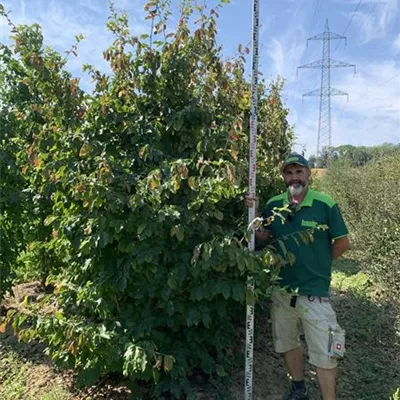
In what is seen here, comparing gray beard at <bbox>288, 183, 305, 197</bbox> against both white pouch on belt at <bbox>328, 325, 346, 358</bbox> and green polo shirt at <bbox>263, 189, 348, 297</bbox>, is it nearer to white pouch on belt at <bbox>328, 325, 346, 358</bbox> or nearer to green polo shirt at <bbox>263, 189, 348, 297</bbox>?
green polo shirt at <bbox>263, 189, 348, 297</bbox>

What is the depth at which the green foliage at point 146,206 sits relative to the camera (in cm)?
272

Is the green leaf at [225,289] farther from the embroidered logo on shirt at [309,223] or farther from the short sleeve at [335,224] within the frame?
the short sleeve at [335,224]

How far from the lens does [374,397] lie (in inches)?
145

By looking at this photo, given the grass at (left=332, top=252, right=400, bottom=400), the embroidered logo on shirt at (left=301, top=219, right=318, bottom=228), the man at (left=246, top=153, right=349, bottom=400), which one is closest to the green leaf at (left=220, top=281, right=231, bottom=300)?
the man at (left=246, top=153, right=349, bottom=400)

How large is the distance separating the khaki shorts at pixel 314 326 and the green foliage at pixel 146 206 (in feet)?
1.68

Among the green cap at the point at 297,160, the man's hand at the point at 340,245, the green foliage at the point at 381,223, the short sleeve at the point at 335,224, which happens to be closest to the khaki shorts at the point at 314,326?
the man's hand at the point at 340,245

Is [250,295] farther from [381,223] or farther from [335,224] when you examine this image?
[381,223]

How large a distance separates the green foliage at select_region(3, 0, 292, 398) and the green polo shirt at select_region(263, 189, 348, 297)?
16.7 inches

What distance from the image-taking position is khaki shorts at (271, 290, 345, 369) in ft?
10.5

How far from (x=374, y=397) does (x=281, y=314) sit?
107 centimetres

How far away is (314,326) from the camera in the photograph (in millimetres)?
3271

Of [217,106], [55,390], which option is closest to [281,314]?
[217,106]

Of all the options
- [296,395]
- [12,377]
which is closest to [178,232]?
[296,395]

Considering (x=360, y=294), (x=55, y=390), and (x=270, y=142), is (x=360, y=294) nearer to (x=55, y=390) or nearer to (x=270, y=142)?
(x=270, y=142)
